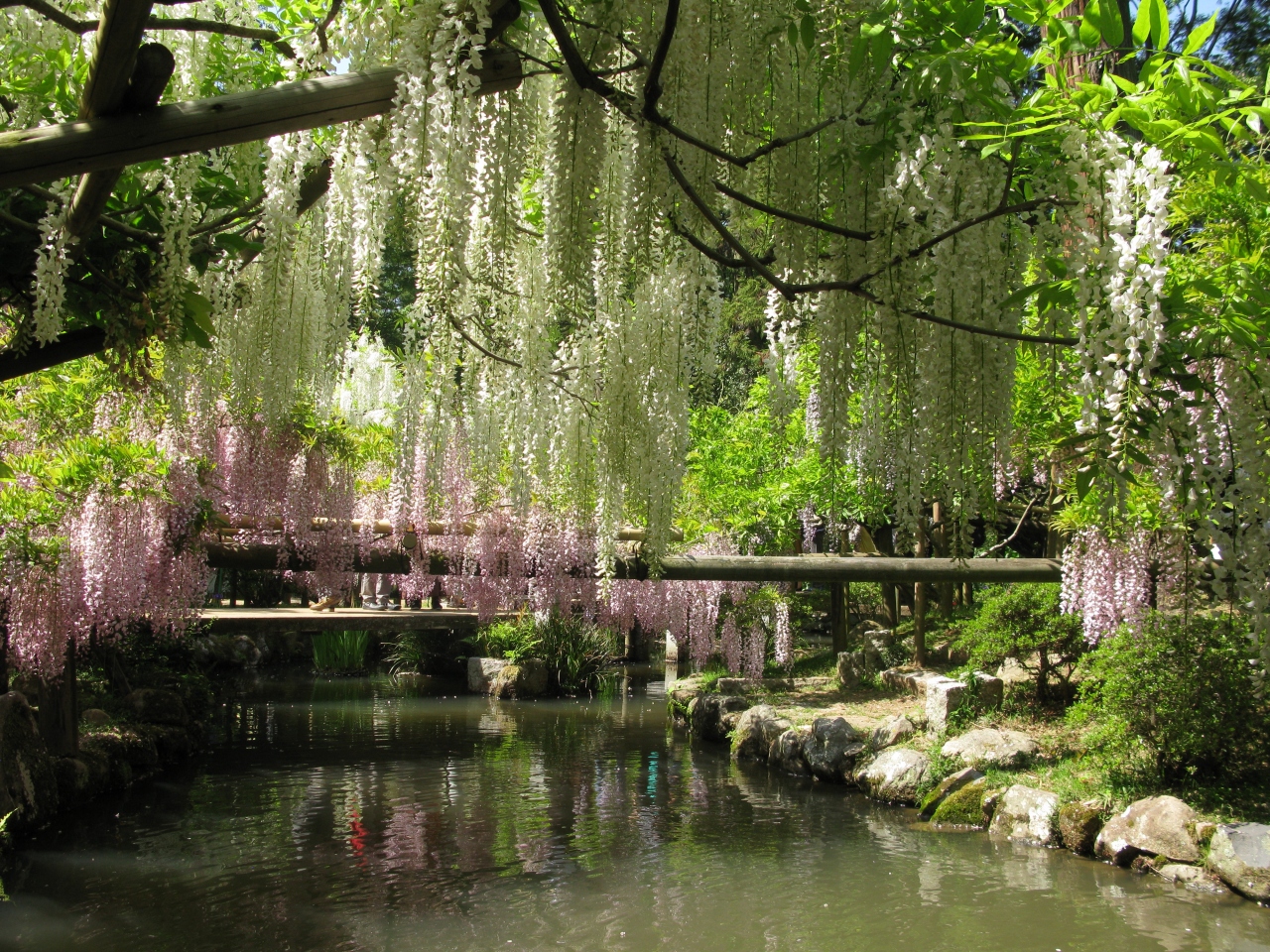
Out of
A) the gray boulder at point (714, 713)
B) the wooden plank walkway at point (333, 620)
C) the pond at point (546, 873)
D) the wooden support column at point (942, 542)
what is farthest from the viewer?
the wooden plank walkway at point (333, 620)

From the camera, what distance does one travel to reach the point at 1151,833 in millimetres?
5184

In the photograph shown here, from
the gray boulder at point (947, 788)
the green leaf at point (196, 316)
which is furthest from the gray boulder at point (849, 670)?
the green leaf at point (196, 316)

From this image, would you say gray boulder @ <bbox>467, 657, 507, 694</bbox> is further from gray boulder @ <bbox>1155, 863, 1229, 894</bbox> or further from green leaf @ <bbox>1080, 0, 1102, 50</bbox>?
green leaf @ <bbox>1080, 0, 1102, 50</bbox>

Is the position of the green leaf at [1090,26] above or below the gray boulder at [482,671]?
above

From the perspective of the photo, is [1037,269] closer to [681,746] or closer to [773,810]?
[773,810]

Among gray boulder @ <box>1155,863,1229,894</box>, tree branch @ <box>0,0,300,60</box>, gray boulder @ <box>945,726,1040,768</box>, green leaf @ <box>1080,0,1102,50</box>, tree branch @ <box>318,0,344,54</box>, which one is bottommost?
gray boulder @ <box>1155,863,1229,894</box>

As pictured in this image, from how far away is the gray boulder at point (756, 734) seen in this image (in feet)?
27.9

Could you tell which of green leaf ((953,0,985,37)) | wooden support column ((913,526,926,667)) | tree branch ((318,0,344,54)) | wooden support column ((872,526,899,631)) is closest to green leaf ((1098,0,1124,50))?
green leaf ((953,0,985,37))

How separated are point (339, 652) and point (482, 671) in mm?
2924

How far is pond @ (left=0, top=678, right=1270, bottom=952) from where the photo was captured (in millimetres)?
4270

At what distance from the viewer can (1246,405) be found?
2.28 meters

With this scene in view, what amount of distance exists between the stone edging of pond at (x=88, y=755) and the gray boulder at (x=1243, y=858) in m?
5.73

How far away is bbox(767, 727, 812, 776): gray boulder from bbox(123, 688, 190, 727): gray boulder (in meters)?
5.07

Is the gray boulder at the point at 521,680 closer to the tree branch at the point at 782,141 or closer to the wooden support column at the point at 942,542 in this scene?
the wooden support column at the point at 942,542
